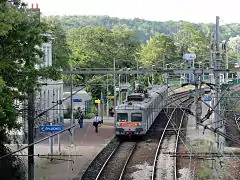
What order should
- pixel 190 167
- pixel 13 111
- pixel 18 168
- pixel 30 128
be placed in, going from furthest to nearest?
pixel 190 167, pixel 18 168, pixel 30 128, pixel 13 111

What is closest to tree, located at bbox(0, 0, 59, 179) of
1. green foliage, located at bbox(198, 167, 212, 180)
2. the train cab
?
green foliage, located at bbox(198, 167, 212, 180)

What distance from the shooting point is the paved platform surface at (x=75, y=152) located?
72.2 feet

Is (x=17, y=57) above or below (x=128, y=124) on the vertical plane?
above

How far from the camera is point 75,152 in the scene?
2722cm

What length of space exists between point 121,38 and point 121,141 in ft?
168

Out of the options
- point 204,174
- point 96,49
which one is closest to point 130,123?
point 204,174

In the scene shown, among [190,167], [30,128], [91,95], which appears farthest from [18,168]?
[91,95]

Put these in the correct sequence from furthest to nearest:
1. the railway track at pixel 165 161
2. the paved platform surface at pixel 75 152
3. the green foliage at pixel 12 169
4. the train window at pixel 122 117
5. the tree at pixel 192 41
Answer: the tree at pixel 192 41 < the train window at pixel 122 117 < the paved platform surface at pixel 75 152 < the railway track at pixel 165 161 < the green foliage at pixel 12 169

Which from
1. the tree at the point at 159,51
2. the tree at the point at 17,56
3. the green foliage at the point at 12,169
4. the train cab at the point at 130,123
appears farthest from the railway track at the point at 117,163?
the tree at the point at 159,51

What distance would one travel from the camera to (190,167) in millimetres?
23031

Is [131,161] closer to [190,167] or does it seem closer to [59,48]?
[190,167]

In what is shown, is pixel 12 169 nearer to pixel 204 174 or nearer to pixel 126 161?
pixel 126 161

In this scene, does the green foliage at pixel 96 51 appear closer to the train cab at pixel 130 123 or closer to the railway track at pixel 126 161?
the train cab at pixel 130 123

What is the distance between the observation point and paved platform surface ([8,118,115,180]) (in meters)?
22.0
